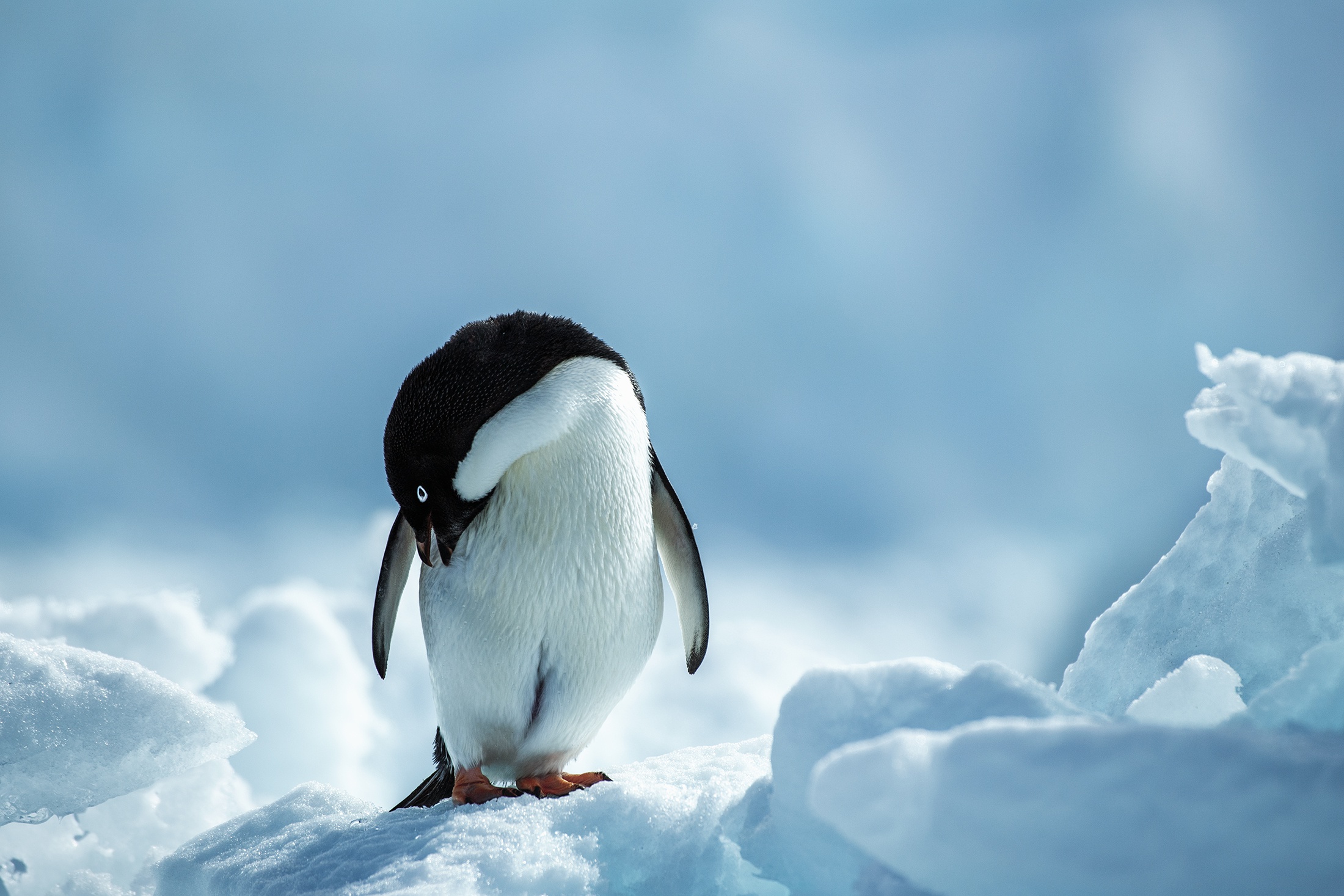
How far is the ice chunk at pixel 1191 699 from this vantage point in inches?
62.9

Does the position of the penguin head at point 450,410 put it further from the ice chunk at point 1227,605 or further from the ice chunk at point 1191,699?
the ice chunk at point 1227,605

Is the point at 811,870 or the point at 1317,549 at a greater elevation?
the point at 1317,549

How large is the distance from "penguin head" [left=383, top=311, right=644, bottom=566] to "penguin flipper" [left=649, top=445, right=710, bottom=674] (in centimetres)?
64

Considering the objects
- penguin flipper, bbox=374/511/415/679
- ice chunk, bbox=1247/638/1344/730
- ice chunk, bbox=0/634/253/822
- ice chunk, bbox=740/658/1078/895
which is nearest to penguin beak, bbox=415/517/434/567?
penguin flipper, bbox=374/511/415/679

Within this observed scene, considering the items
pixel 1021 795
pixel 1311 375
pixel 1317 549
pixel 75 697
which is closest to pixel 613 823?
pixel 1021 795

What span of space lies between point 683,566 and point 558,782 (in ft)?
2.50

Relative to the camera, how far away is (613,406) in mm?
2072

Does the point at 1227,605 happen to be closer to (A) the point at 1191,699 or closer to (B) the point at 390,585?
(A) the point at 1191,699

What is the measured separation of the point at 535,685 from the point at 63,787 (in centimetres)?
150

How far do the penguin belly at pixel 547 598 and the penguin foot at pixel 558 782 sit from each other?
0.06 metres

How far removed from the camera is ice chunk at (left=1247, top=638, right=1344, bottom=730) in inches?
49.3

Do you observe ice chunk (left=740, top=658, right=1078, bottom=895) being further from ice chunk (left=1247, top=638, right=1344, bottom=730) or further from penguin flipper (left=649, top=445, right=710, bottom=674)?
penguin flipper (left=649, top=445, right=710, bottom=674)

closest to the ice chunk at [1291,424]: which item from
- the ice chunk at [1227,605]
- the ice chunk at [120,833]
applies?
the ice chunk at [1227,605]

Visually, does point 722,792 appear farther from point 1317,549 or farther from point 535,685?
point 1317,549
